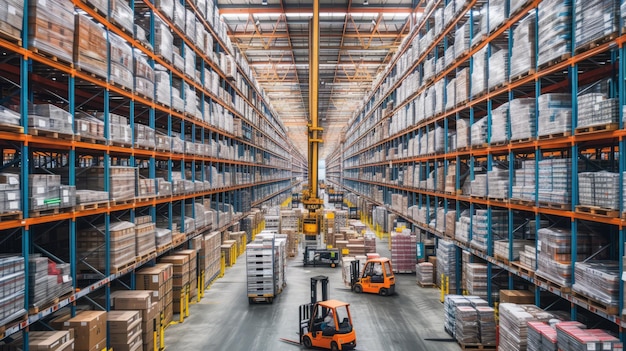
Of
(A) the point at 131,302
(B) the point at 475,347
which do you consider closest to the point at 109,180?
(A) the point at 131,302

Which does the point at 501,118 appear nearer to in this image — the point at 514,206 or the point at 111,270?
the point at 514,206

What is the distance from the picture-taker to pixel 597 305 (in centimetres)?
629

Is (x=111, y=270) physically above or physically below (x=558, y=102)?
below

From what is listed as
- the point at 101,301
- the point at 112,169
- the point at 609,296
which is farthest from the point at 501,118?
the point at 101,301

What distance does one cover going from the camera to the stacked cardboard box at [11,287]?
17.9ft

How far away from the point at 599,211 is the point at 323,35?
20.5 m

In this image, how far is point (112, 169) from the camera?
8508 mm

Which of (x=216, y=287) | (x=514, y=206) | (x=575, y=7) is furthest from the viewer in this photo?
(x=216, y=287)

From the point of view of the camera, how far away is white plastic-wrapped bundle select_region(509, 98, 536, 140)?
328 inches

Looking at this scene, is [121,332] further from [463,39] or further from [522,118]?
[463,39]

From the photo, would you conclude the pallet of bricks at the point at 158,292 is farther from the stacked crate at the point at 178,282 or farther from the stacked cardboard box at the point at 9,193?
the stacked cardboard box at the point at 9,193

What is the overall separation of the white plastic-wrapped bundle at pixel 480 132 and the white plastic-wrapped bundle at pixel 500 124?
55 cm

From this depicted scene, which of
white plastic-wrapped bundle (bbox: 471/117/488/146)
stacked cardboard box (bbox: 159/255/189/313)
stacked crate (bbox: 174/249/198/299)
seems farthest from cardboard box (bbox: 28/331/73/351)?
white plastic-wrapped bundle (bbox: 471/117/488/146)

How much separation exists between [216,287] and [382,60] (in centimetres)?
2188
